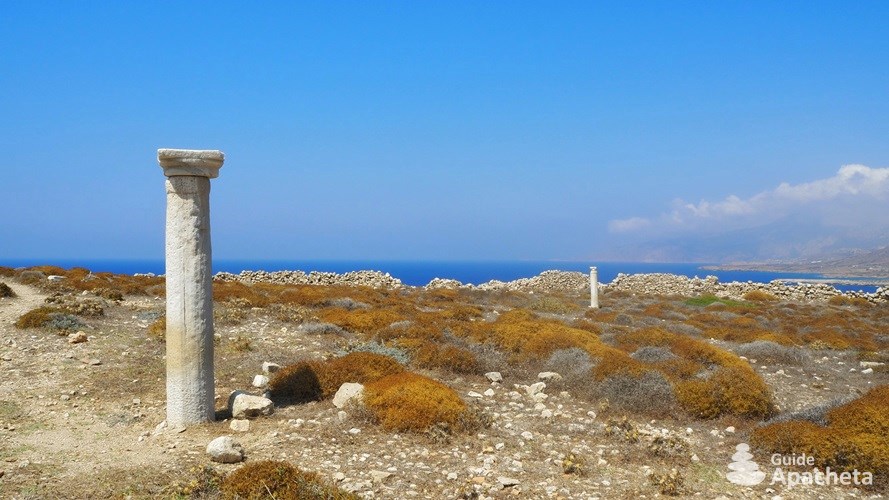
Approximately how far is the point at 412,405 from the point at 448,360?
3.39 m

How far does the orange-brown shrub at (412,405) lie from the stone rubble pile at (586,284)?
2487cm

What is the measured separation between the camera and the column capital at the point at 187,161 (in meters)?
7.67

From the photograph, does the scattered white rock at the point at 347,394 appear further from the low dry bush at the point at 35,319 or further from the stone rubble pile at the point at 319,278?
the stone rubble pile at the point at 319,278

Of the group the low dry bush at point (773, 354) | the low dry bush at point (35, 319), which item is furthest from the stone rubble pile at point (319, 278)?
the low dry bush at point (773, 354)

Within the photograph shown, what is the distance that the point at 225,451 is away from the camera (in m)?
6.40

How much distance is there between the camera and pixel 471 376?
11039 millimetres

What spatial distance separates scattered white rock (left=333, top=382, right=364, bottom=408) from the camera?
27.7ft

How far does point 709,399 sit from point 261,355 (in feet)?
27.2

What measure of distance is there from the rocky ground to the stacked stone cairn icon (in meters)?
0.09

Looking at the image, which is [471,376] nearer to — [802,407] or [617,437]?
→ [617,437]

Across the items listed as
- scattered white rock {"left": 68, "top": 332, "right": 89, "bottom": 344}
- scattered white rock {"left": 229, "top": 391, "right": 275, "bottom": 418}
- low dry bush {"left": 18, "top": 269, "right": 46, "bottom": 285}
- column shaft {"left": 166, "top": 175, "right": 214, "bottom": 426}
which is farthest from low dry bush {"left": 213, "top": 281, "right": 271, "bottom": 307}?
column shaft {"left": 166, "top": 175, "right": 214, "bottom": 426}

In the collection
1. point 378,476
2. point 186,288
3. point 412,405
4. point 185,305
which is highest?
point 186,288

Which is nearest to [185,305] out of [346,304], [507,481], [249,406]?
[249,406]

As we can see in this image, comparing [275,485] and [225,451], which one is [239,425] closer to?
[225,451]
